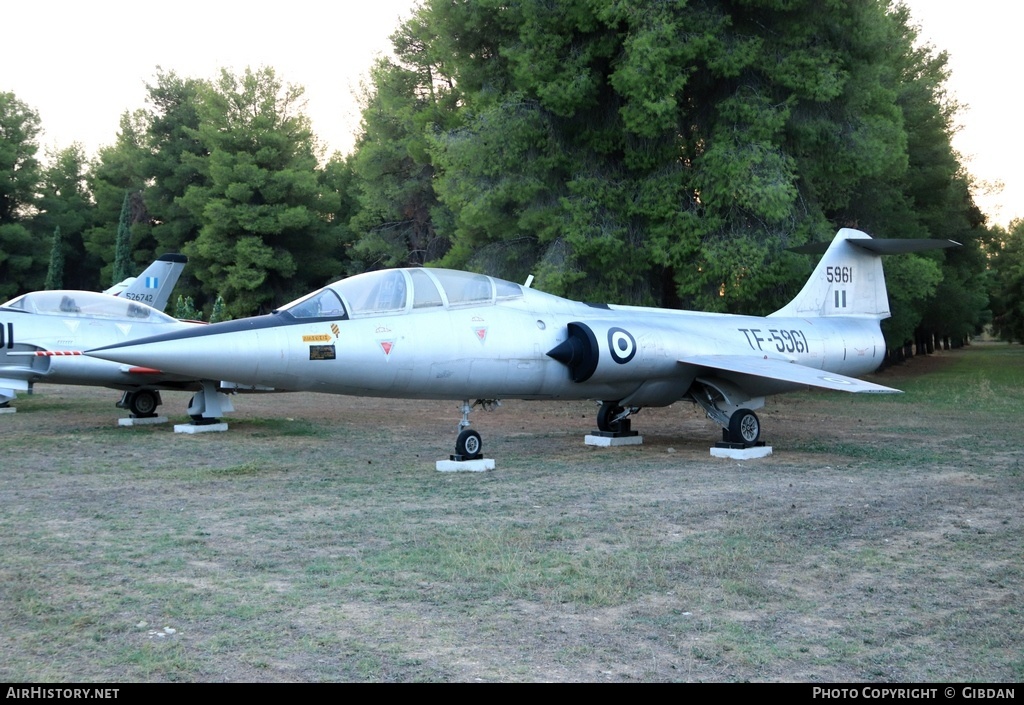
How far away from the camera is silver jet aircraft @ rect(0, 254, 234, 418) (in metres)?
14.6

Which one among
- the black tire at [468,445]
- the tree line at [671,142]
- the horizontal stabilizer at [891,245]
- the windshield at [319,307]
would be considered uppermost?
the tree line at [671,142]

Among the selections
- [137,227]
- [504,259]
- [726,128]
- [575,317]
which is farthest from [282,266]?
[575,317]

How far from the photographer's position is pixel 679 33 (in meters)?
19.1

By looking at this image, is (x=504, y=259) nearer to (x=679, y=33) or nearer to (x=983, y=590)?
(x=679, y=33)

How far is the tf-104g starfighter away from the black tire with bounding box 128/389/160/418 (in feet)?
20.7

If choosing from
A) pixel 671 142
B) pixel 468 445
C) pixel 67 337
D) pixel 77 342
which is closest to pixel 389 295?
pixel 468 445

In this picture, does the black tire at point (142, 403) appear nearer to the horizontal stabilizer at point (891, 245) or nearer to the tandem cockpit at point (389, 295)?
the tandem cockpit at point (389, 295)

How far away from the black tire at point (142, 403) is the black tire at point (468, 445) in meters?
7.69

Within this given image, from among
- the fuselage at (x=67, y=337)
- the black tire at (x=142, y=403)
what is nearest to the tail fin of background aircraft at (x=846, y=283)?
the fuselage at (x=67, y=337)

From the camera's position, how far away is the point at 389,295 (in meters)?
9.96

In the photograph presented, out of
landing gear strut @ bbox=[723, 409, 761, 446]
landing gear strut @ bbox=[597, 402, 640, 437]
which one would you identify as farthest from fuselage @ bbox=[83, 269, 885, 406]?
landing gear strut @ bbox=[597, 402, 640, 437]

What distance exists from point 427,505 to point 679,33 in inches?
559

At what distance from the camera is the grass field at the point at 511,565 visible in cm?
424

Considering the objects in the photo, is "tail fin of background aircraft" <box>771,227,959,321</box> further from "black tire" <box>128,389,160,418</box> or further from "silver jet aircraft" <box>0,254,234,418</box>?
"black tire" <box>128,389,160,418</box>
